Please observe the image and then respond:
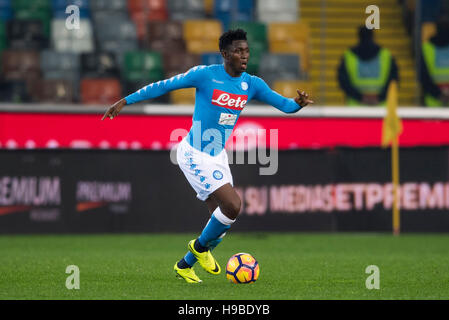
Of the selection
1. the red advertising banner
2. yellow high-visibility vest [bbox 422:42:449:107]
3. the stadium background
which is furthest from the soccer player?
yellow high-visibility vest [bbox 422:42:449:107]

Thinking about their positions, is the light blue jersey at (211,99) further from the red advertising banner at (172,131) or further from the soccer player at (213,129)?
the red advertising banner at (172,131)

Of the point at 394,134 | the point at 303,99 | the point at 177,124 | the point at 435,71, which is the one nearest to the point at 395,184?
the point at 394,134

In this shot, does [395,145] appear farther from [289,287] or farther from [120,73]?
[289,287]

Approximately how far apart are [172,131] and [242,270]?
8.49 m

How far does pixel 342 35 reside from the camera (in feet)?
65.7

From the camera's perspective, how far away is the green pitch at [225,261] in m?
7.66

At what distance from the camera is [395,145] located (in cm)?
1541

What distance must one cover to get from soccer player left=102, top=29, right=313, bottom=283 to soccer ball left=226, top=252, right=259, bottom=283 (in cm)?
30

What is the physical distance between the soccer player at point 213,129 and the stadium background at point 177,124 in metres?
6.63

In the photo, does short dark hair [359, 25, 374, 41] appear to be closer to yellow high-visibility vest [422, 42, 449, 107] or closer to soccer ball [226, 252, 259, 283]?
yellow high-visibility vest [422, 42, 449, 107]

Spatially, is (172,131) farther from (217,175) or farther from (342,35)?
(217,175)

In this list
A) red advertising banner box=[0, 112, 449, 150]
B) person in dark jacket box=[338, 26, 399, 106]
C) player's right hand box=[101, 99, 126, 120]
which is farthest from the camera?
person in dark jacket box=[338, 26, 399, 106]

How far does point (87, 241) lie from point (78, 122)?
3145 millimetres

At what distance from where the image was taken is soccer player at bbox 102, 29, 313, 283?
8.52m
